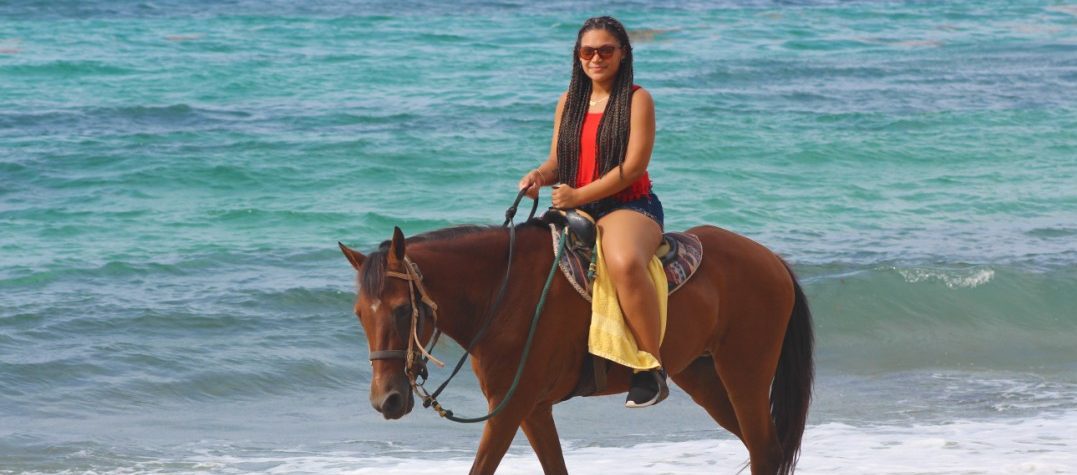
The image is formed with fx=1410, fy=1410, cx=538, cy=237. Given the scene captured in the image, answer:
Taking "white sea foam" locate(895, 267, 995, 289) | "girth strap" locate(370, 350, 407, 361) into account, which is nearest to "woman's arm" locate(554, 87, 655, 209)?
"girth strap" locate(370, 350, 407, 361)

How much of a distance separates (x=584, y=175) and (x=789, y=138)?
42.3 feet

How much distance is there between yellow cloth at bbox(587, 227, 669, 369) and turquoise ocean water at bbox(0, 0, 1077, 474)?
1.83 metres

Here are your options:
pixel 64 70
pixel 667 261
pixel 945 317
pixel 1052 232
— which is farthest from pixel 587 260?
pixel 64 70

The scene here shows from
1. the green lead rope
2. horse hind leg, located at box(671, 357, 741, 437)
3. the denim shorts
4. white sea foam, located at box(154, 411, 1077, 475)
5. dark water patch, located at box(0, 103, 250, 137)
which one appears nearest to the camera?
the green lead rope

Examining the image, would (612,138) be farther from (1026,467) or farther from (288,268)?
(288,268)

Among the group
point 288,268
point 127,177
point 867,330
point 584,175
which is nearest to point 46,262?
point 288,268

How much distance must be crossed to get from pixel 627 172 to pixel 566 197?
0.74ft

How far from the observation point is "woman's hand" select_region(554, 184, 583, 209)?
484cm

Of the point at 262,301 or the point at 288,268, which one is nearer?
the point at 262,301

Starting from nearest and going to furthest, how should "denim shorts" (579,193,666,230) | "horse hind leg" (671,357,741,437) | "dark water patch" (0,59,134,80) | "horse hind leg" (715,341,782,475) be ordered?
"denim shorts" (579,193,666,230)
"horse hind leg" (715,341,782,475)
"horse hind leg" (671,357,741,437)
"dark water patch" (0,59,134,80)

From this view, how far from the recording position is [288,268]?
37.0 feet

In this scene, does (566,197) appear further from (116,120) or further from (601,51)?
(116,120)

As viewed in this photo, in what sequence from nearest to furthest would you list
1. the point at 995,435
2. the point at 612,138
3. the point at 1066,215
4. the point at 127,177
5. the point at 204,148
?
the point at 612,138 < the point at 995,435 < the point at 1066,215 < the point at 127,177 < the point at 204,148

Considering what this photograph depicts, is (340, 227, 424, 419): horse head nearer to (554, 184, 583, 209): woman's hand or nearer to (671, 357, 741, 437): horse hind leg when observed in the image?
(554, 184, 583, 209): woman's hand
